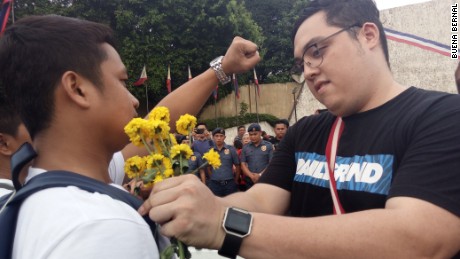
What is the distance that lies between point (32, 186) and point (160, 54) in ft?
79.0

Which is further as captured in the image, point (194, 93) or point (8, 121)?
point (8, 121)

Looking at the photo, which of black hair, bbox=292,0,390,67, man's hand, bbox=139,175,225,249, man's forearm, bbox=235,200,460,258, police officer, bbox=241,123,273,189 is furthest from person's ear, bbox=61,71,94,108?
police officer, bbox=241,123,273,189

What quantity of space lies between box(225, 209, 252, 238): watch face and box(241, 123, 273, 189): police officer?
6956 mm

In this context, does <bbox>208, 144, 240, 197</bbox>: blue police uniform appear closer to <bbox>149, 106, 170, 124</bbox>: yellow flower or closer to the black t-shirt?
the black t-shirt

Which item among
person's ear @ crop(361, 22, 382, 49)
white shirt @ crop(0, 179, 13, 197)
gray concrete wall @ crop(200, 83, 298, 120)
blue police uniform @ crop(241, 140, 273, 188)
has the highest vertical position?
person's ear @ crop(361, 22, 382, 49)

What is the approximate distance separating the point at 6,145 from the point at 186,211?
6.51 feet

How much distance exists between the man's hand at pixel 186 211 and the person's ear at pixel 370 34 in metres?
1.17

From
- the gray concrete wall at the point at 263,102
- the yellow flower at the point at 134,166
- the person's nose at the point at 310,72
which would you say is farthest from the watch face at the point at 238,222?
the gray concrete wall at the point at 263,102

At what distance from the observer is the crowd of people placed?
116cm

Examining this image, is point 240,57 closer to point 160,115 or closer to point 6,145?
point 160,115

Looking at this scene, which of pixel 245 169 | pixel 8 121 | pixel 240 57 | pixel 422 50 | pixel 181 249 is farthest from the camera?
pixel 422 50

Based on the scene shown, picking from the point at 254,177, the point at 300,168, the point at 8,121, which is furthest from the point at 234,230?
the point at 254,177

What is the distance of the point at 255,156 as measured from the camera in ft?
27.7

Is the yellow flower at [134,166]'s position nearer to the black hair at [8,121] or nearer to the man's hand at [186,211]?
the man's hand at [186,211]
